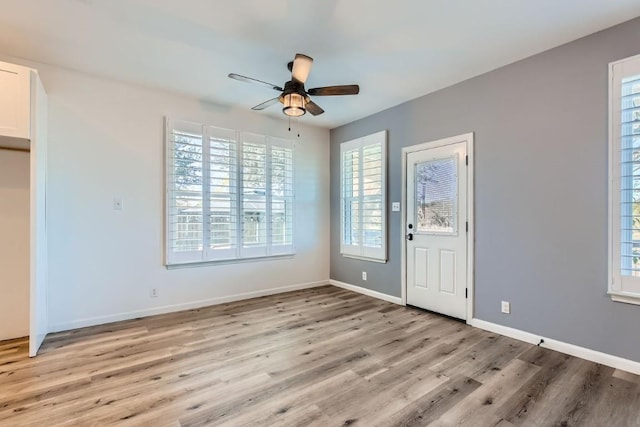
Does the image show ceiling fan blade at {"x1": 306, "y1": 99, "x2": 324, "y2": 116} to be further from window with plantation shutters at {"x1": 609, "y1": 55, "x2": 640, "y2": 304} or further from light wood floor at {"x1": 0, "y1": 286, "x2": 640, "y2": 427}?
window with plantation shutters at {"x1": 609, "y1": 55, "x2": 640, "y2": 304}

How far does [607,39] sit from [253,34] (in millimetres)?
2944

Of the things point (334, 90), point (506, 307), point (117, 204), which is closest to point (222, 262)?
point (117, 204)

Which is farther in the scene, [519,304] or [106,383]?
[519,304]

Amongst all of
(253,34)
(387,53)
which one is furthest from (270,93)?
(387,53)

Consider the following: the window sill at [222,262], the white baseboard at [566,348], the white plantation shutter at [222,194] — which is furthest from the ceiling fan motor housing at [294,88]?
the white baseboard at [566,348]

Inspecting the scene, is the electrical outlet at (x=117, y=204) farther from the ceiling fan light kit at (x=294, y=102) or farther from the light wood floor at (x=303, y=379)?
the ceiling fan light kit at (x=294, y=102)

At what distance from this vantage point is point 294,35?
257cm

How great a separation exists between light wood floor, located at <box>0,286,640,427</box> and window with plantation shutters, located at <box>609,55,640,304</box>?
0.74 metres

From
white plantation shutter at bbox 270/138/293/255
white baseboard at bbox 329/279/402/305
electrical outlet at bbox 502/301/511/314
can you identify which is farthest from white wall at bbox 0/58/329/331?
electrical outlet at bbox 502/301/511/314

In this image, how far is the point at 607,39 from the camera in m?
2.50

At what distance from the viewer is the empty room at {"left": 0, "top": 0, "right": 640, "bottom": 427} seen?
2193 mm

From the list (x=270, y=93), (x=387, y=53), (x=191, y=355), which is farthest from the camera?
(x=270, y=93)

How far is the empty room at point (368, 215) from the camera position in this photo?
7.20 ft

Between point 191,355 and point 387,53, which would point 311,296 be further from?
point 387,53
